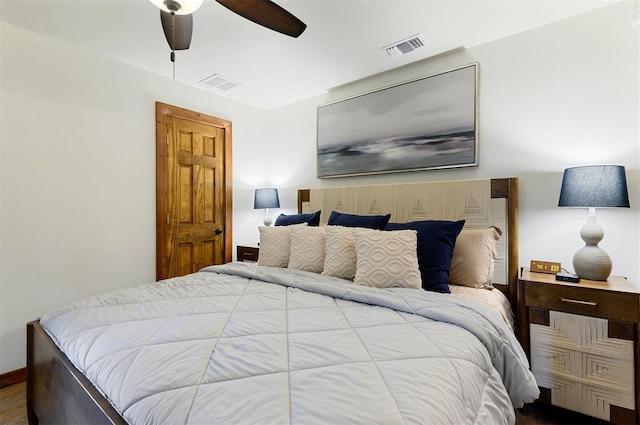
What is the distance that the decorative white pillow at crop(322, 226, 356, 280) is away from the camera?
6.53ft

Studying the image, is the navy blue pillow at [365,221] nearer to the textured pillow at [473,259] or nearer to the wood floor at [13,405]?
the textured pillow at [473,259]

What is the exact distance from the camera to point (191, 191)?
3.26 meters

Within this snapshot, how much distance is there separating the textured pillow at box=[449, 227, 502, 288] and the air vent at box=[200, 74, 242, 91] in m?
2.68

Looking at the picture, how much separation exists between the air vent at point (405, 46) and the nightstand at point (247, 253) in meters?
2.32

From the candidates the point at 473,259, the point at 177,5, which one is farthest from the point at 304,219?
the point at 177,5

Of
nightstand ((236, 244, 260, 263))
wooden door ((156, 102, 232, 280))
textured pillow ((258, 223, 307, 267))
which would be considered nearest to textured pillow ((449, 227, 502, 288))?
textured pillow ((258, 223, 307, 267))

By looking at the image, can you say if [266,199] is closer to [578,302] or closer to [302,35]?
[302,35]

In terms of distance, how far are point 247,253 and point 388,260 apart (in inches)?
82.8

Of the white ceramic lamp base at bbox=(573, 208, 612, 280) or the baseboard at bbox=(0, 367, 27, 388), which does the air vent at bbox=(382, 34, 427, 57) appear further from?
the baseboard at bbox=(0, 367, 27, 388)

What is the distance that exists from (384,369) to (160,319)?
0.95 meters

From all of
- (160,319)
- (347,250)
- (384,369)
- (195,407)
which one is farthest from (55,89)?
(384,369)

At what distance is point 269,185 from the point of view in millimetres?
4062

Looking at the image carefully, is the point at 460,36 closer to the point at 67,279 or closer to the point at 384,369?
the point at 384,369

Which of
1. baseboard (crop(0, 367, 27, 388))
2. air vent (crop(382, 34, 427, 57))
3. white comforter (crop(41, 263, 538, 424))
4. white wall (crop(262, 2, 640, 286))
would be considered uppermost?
air vent (crop(382, 34, 427, 57))
